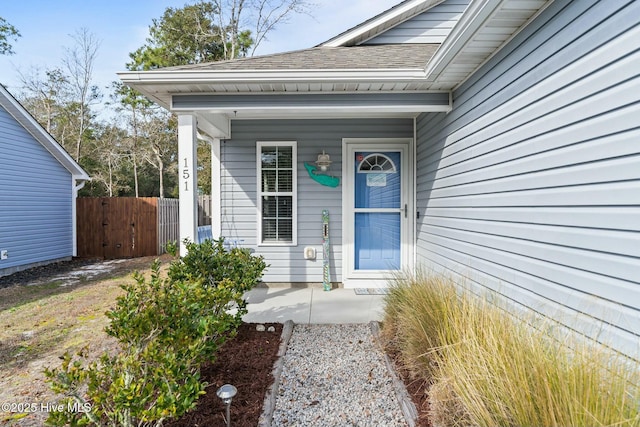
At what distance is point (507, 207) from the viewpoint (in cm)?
270

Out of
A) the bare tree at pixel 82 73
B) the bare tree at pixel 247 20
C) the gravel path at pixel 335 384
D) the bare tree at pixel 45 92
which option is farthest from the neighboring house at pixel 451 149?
the bare tree at pixel 45 92

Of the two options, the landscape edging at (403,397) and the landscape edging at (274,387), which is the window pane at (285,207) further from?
the landscape edging at (403,397)

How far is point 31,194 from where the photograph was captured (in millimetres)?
8195

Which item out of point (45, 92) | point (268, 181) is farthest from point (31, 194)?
point (45, 92)

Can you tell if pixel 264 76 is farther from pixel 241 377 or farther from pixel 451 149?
pixel 241 377

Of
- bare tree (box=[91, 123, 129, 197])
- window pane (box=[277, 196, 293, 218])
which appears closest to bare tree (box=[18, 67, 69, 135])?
bare tree (box=[91, 123, 129, 197])

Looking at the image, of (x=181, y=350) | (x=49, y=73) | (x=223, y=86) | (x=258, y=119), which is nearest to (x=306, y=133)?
(x=258, y=119)

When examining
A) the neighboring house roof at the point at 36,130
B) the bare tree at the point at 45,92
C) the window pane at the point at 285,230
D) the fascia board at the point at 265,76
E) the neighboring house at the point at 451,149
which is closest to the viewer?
the neighboring house at the point at 451,149

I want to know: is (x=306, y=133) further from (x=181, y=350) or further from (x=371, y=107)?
(x=181, y=350)

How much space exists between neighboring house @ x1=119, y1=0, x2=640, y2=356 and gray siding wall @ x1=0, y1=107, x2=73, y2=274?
560 centimetres

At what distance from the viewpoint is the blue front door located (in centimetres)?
539

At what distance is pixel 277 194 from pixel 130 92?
16.9m

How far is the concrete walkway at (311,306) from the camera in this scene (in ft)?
13.2

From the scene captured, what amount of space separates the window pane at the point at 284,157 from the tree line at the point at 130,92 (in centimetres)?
1113
